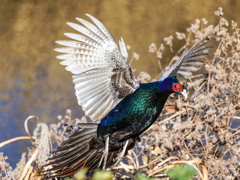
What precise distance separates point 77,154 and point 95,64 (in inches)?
20.8

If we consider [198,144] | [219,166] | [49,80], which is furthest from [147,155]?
[49,80]

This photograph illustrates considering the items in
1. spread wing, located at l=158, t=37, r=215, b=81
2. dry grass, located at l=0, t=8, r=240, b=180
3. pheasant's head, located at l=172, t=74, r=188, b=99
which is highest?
spread wing, located at l=158, t=37, r=215, b=81

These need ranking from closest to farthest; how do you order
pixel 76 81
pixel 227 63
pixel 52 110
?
pixel 76 81 < pixel 227 63 < pixel 52 110

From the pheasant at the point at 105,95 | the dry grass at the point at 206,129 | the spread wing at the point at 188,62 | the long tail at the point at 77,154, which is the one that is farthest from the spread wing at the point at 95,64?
the dry grass at the point at 206,129

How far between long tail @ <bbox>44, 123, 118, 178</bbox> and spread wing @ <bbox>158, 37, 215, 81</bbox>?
555 millimetres

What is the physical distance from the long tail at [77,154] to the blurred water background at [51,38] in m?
1.66

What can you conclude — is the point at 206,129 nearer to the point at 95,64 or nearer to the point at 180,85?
the point at 180,85

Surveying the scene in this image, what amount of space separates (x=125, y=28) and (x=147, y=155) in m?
3.63

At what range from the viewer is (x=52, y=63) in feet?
17.9

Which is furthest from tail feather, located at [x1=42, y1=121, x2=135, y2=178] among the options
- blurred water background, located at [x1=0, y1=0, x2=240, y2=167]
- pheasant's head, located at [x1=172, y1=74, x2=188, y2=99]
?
blurred water background, located at [x1=0, y1=0, x2=240, y2=167]

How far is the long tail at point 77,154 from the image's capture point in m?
2.27

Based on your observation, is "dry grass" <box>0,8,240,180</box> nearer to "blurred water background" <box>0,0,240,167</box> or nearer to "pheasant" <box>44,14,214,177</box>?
"pheasant" <box>44,14,214,177</box>

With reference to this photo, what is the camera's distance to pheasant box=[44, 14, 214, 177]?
220 centimetres

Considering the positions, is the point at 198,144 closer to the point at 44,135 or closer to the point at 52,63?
the point at 44,135
